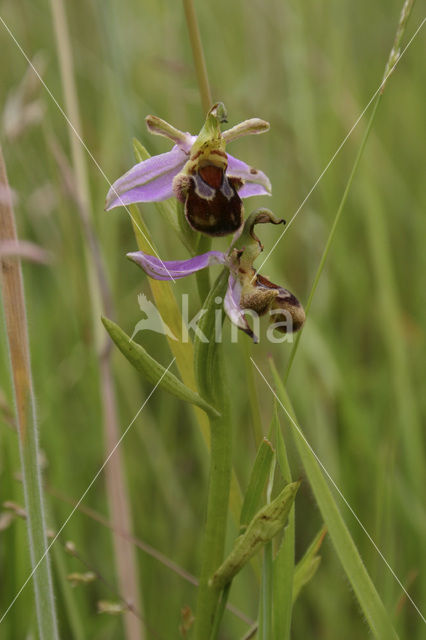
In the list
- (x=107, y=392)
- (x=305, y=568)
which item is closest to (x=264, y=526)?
(x=305, y=568)

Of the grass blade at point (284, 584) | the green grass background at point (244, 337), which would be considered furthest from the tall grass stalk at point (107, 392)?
the grass blade at point (284, 584)

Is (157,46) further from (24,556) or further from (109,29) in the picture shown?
(24,556)

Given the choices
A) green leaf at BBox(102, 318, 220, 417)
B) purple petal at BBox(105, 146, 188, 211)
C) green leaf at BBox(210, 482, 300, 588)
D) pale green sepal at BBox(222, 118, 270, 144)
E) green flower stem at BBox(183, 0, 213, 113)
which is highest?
green flower stem at BBox(183, 0, 213, 113)

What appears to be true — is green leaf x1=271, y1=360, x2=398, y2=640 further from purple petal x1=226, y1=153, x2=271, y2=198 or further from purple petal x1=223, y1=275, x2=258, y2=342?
purple petal x1=226, y1=153, x2=271, y2=198

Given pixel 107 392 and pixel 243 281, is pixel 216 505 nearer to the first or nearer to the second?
pixel 243 281

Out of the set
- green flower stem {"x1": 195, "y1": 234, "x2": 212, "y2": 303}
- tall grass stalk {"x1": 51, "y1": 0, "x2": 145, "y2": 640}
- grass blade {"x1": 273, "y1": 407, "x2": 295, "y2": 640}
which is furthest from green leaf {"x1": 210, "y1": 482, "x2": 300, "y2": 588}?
tall grass stalk {"x1": 51, "y1": 0, "x2": 145, "y2": 640}

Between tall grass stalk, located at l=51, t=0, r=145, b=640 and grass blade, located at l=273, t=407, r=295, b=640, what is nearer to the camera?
grass blade, located at l=273, t=407, r=295, b=640
